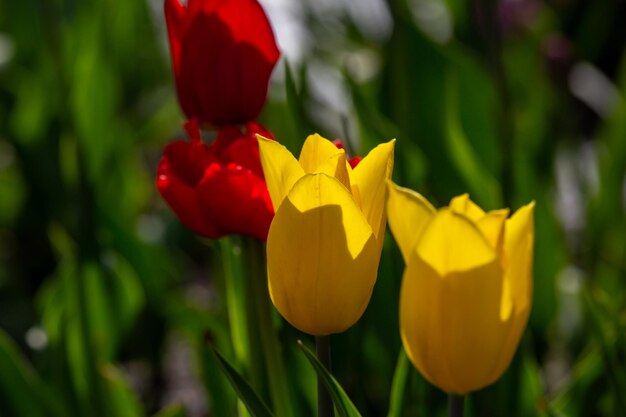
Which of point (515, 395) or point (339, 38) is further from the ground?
point (515, 395)

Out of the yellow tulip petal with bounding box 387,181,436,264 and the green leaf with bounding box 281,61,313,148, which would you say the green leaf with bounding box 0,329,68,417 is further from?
the yellow tulip petal with bounding box 387,181,436,264

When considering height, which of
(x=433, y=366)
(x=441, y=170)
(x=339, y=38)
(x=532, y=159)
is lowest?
(x=339, y=38)

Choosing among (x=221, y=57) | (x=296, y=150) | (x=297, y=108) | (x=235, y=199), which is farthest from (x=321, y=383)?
(x=296, y=150)

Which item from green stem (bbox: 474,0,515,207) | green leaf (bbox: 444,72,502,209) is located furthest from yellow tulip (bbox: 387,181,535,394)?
green leaf (bbox: 444,72,502,209)

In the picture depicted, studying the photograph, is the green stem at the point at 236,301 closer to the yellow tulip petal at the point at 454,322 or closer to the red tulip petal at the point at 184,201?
the red tulip petal at the point at 184,201

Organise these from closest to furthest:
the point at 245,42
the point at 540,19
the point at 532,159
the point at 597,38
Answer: the point at 245,42, the point at 532,159, the point at 540,19, the point at 597,38

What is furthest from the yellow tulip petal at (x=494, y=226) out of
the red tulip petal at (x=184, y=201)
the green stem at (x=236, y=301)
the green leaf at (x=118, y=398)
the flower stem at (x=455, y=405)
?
the green leaf at (x=118, y=398)

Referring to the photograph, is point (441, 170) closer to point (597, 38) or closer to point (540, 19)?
point (540, 19)

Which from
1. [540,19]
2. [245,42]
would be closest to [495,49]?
[245,42]
